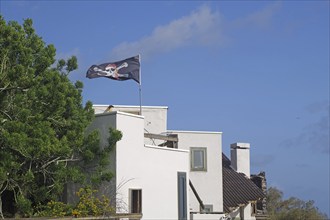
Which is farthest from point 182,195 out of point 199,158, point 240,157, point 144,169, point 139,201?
point 240,157

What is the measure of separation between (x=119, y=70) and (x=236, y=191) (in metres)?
14.2

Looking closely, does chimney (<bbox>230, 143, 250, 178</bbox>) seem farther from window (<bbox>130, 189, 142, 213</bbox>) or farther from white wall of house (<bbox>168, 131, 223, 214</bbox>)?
window (<bbox>130, 189, 142, 213</bbox>)

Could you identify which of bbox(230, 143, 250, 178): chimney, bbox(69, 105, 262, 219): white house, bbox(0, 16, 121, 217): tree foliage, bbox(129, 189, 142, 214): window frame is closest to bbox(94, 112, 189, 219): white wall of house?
bbox(69, 105, 262, 219): white house

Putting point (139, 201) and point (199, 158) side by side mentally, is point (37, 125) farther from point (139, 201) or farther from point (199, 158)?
point (199, 158)

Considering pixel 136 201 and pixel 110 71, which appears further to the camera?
pixel 110 71

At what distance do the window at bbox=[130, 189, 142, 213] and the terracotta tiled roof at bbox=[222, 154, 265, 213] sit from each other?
13162 millimetres

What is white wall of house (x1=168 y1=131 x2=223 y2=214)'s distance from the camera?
128 ft

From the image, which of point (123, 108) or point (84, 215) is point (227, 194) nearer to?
point (123, 108)

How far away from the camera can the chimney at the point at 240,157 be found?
152 feet

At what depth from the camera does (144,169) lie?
95.8ft

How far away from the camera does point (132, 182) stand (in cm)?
2841

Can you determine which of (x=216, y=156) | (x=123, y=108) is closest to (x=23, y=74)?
(x=123, y=108)

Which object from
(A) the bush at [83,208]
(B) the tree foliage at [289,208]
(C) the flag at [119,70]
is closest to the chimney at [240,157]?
(B) the tree foliage at [289,208]

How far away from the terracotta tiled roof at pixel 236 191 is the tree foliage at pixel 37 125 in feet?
52.1
